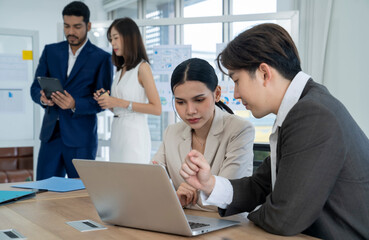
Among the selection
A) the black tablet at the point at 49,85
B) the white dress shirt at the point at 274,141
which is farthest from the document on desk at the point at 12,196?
the black tablet at the point at 49,85

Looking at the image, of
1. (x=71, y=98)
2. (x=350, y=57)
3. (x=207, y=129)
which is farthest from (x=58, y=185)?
(x=350, y=57)

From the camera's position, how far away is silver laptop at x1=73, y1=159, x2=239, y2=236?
1.08m

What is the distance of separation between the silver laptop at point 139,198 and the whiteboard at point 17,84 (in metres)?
3.18

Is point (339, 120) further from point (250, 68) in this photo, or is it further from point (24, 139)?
point (24, 139)

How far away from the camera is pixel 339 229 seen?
1.12 meters

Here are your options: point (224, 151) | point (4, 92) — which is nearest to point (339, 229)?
point (224, 151)

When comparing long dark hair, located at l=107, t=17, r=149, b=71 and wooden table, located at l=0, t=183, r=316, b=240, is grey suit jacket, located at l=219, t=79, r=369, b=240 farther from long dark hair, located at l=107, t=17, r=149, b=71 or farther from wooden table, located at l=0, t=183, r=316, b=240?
long dark hair, located at l=107, t=17, r=149, b=71

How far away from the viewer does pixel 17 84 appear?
4.17 m

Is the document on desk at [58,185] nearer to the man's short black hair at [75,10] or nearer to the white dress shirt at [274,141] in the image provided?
the white dress shirt at [274,141]

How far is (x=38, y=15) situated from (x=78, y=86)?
3.95m

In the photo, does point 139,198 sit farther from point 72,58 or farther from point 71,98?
point 72,58

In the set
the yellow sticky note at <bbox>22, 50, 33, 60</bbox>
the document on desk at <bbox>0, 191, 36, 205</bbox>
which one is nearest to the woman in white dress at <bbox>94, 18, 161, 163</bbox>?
the document on desk at <bbox>0, 191, 36, 205</bbox>

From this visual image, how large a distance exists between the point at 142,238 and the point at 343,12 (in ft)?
8.99

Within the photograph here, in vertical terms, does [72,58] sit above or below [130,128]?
above
